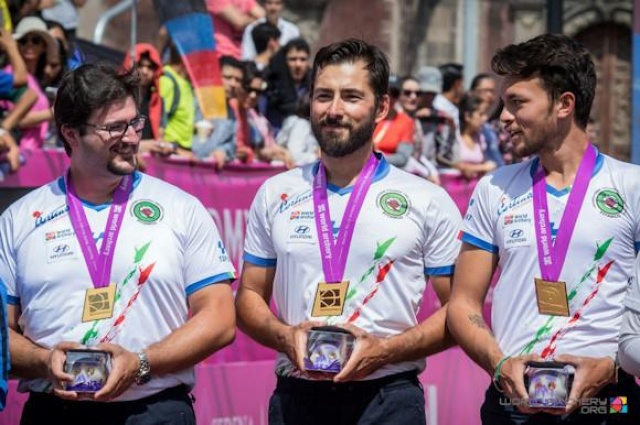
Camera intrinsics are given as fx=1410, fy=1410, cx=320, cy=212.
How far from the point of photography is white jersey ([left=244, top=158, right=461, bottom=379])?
19.1ft

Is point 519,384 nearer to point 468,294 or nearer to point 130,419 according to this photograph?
point 468,294

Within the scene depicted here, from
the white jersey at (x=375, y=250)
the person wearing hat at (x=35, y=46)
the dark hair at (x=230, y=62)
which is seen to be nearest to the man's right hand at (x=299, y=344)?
the white jersey at (x=375, y=250)

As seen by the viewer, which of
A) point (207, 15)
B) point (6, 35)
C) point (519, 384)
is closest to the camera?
point (519, 384)

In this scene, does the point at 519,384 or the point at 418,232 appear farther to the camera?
the point at 418,232

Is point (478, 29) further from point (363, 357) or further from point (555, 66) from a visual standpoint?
point (363, 357)

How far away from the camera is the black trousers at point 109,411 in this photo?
5.63 m

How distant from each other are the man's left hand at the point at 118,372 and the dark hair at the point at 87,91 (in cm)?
97

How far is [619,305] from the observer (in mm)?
5578

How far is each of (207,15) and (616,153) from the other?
11092 mm

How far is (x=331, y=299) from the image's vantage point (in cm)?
580

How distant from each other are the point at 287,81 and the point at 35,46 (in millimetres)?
2489

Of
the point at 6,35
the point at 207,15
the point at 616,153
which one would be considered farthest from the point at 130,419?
the point at 616,153

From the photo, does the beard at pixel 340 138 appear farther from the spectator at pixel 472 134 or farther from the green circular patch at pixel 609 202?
the spectator at pixel 472 134

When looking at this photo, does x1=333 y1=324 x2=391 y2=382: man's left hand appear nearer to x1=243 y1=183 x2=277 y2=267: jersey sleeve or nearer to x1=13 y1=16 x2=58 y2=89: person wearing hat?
x1=243 y1=183 x2=277 y2=267: jersey sleeve
